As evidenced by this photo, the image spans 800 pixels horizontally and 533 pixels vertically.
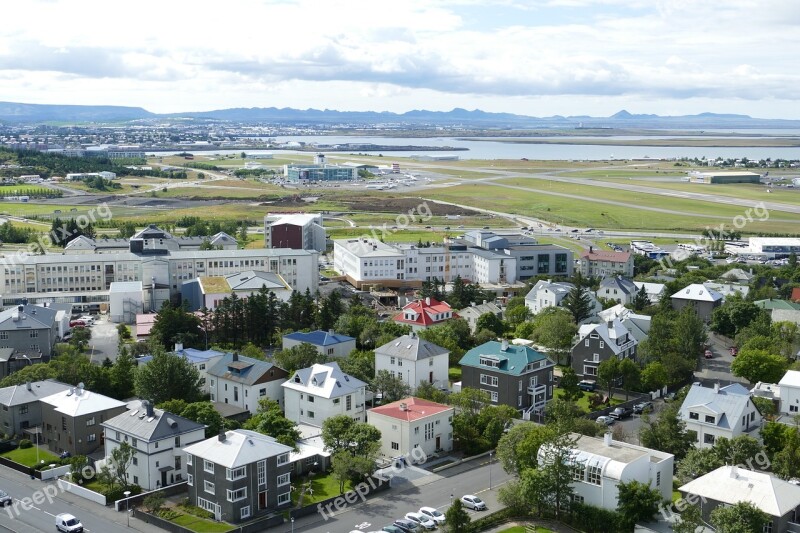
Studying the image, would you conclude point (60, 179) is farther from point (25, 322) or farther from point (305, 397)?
point (305, 397)

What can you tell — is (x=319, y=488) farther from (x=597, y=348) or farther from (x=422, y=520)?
(x=597, y=348)

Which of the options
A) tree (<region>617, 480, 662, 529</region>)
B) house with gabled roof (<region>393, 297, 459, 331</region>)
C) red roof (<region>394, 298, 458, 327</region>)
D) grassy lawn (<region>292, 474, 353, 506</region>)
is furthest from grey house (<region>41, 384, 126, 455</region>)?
red roof (<region>394, 298, 458, 327</region>)

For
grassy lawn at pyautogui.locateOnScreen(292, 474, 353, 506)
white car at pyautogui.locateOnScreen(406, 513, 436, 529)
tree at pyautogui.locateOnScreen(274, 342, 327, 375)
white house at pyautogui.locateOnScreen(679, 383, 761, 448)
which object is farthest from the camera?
tree at pyautogui.locateOnScreen(274, 342, 327, 375)

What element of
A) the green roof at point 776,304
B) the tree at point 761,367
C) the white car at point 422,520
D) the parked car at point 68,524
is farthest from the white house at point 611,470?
the green roof at point 776,304

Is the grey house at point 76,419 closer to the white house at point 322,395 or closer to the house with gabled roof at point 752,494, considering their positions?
the white house at point 322,395

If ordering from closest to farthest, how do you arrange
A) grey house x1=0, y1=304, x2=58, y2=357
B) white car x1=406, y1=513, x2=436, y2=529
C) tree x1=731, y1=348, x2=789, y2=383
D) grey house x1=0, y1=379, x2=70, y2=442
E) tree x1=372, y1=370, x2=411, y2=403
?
white car x1=406, y1=513, x2=436, y2=529, grey house x1=0, y1=379, x2=70, y2=442, tree x1=372, y1=370, x2=411, y2=403, tree x1=731, y1=348, x2=789, y2=383, grey house x1=0, y1=304, x2=58, y2=357

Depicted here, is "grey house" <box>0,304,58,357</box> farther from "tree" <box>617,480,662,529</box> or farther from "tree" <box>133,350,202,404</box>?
"tree" <box>617,480,662,529</box>

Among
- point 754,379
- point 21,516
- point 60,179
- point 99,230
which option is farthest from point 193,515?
point 60,179
